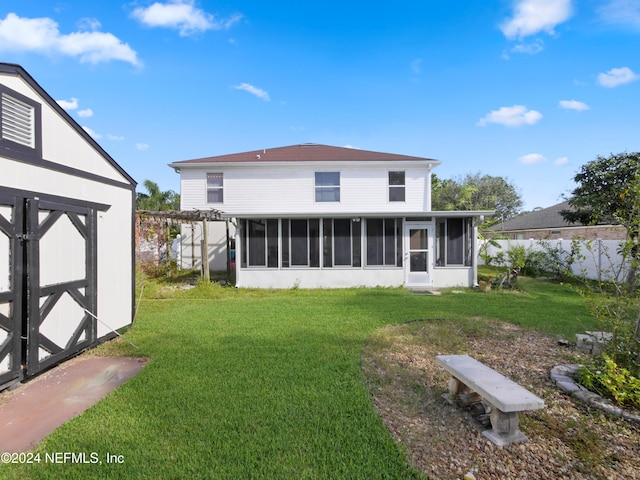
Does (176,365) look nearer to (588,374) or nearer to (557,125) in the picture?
(588,374)

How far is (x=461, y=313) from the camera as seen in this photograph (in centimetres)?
711

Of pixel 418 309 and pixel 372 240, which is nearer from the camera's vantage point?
pixel 418 309

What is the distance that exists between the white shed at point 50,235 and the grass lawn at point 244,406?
3.04 ft

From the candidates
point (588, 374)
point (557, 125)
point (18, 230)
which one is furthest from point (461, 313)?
point (557, 125)

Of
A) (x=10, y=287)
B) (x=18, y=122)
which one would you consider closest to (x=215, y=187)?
(x=18, y=122)

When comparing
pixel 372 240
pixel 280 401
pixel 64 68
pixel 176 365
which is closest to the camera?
pixel 280 401

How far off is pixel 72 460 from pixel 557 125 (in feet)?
53.8

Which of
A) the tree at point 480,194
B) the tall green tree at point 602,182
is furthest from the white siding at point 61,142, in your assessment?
the tree at point 480,194

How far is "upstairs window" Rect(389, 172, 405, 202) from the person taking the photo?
1355cm

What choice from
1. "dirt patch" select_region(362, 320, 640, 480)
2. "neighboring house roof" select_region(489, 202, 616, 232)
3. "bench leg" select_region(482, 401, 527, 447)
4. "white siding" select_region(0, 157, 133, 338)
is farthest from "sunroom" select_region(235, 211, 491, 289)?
"neighboring house roof" select_region(489, 202, 616, 232)

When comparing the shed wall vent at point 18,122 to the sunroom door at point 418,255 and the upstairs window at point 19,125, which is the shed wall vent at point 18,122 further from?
the sunroom door at point 418,255

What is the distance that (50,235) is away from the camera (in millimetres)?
4094

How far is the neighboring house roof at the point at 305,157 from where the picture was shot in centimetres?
1336

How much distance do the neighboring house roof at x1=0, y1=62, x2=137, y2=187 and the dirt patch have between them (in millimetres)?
5317
